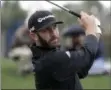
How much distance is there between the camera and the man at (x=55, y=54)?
9.85 feet

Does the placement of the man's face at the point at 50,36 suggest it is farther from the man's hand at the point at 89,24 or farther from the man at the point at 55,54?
the man's hand at the point at 89,24

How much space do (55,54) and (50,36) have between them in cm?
13

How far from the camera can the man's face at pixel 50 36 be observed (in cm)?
305

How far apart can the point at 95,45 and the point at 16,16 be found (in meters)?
19.7

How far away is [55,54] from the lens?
306 cm

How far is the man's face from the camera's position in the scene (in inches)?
120

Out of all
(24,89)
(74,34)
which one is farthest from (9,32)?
(74,34)

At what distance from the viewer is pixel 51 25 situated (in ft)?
10.2

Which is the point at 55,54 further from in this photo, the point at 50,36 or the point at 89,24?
the point at 89,24

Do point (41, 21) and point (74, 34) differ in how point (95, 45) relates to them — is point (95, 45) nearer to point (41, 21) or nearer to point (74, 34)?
point (41, 21)

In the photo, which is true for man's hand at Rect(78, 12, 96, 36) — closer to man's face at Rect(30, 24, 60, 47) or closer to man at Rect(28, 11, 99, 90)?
man at Rect(28, 11, 99, 90)

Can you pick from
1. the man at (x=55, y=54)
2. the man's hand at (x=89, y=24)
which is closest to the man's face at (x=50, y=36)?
the man at (x=55, y=54)

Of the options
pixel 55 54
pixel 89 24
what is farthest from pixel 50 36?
pixel 89 24

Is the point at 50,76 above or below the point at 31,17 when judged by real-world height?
below
